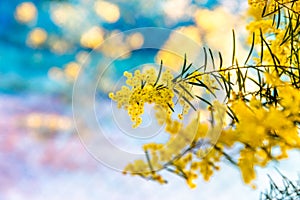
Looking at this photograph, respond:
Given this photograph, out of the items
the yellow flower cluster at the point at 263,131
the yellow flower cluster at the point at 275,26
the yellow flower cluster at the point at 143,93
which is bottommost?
the yellow flower cluster at the point at 263,131

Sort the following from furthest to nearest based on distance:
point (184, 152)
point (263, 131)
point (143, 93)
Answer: point (143, 93)
point (184, 152)
point (263, 131)

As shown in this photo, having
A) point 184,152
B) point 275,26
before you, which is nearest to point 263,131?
point 184,152

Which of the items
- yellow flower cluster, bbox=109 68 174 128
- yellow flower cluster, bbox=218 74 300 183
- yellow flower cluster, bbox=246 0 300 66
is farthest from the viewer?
yellow flower cluster, bbox=246 0 300 66

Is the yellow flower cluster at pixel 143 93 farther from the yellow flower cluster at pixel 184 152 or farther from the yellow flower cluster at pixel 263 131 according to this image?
the yellow flower cluster at pixel 263 131

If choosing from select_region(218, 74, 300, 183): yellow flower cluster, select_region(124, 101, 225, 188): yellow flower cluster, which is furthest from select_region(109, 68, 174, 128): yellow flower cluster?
select_region(218, 74, 300, 183): yellow flower cluster

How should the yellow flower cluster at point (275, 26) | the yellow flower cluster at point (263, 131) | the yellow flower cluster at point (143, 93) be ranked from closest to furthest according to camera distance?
the yellow flower cluster at point (263, 131) → the yellow flower cluster at point (143, 93) → the yellow flower cluster at point (275, 26)

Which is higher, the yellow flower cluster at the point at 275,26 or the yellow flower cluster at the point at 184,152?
the yellow flower cluster at the point at 275,26

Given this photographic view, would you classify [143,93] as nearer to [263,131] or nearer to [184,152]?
[184,152]


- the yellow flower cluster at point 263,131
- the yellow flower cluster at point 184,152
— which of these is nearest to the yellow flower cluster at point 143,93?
the yellow flower cluster at point 184,152

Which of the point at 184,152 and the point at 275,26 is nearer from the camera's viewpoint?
the point at 184,152

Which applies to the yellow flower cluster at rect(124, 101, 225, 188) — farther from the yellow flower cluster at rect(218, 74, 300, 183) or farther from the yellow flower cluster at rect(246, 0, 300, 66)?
the yellow flower cluster at rect(246, 0, 300, 66)

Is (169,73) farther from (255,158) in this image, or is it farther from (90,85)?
(255,158)

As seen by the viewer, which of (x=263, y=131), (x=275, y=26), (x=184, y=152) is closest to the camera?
(x=263, y=131)
